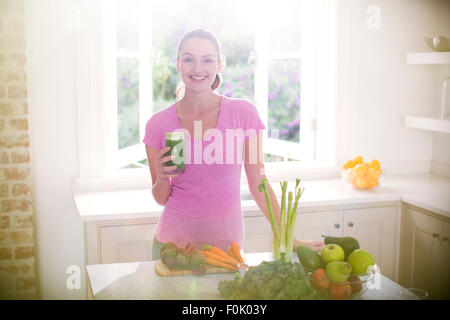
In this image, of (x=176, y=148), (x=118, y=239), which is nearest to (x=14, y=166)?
(x=118, y=239)

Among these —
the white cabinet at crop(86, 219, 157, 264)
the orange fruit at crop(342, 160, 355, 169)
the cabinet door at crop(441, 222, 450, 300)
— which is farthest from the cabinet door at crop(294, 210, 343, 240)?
the white cabinet at crop(86, 219, 157, 264)

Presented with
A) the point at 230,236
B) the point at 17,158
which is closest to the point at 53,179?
the point at 17,158

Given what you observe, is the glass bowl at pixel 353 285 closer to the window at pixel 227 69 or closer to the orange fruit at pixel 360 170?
the orange fruit at pixel 360 170

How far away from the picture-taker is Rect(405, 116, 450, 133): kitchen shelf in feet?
8.74

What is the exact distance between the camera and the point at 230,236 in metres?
1.84

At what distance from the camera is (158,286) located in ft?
4.32

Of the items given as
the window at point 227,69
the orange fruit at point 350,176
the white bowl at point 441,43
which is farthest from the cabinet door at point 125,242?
the white bowl at point 441,43

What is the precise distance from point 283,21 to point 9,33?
1.31 m

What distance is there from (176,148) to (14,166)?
3.24 ft

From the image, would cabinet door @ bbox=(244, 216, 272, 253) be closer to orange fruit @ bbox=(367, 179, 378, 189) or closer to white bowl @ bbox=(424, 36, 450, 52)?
orange fruit @ bbox=(367, 179, 378, 189)

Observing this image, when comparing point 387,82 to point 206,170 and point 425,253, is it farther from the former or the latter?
point 206,170

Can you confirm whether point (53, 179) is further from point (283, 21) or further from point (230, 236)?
point (283, 21)

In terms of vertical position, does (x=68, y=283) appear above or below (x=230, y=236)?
below
